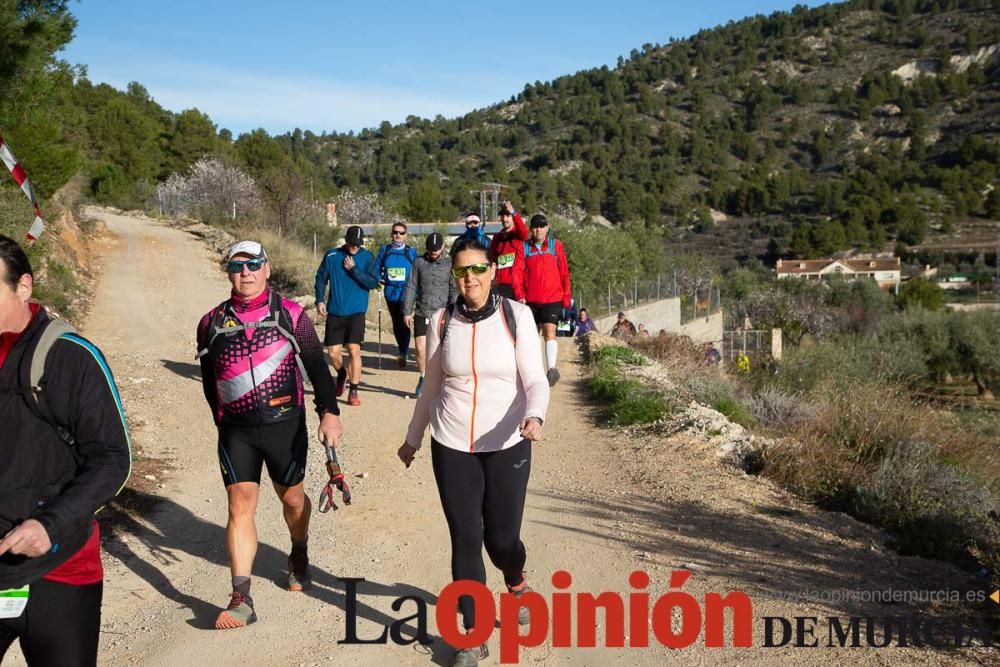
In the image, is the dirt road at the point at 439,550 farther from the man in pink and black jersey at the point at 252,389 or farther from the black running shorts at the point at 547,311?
the black running shorts at the point at 547,311

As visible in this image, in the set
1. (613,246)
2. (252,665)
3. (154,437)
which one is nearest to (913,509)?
(252,665)

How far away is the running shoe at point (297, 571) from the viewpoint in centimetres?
512

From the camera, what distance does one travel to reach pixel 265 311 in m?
4.45

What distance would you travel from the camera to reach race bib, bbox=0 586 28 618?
8.60 ft

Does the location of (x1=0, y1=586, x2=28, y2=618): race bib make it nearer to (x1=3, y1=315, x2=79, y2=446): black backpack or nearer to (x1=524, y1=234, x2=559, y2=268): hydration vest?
(x1=3, y1=315, x2=79, y2=446): black backpack

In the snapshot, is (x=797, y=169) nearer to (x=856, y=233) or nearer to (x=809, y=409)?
(x=856, y=233)

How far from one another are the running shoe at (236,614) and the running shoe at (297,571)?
1.64 feet

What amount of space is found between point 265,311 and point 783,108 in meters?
127

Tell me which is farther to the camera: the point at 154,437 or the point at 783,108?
the point at 783,108

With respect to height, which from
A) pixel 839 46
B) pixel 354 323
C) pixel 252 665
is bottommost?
pixel 252 665

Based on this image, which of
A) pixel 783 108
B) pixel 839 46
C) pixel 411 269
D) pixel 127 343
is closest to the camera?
pixel 411 269

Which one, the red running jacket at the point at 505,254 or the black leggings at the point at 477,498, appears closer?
the black leggings at the point at 477,498

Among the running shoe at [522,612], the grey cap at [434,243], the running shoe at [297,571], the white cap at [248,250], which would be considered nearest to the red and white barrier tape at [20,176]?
the white cap at [248,250]

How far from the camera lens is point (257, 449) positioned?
4543mm
